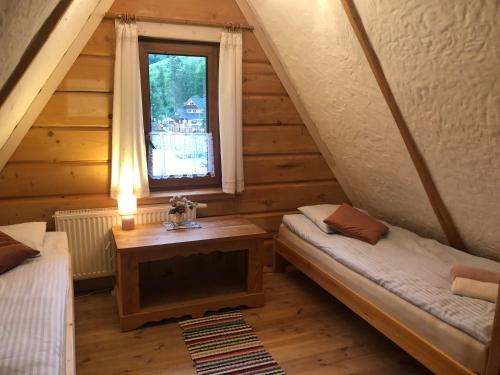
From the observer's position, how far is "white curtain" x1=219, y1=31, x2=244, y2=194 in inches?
122

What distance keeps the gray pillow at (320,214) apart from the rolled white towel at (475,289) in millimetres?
1071

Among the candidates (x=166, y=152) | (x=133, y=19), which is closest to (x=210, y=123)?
(x=166, y=152)

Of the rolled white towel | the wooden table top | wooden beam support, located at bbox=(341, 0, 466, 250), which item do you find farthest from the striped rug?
wooden beam support, located at bbox=(341, 0, 466, 250)

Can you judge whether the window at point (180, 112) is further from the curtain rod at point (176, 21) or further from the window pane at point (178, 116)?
the curtain rod at point (176, 21)

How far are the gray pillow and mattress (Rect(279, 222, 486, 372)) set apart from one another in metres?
0.20

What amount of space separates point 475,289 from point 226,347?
139 centimetres

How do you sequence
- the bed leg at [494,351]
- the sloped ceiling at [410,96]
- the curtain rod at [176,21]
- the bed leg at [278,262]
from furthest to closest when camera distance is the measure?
the bed leg at [278,262]
the curtain rod at [176,21]
the sloped ceiling at [410,96]
the bed leg at [494,351]

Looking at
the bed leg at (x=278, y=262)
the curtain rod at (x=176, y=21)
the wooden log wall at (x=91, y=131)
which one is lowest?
the bed leg at (x=278, y=262)

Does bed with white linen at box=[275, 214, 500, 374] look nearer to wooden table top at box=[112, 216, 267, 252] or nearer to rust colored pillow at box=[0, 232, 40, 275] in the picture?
wooden table top at box=[112, 216, 267, 252]

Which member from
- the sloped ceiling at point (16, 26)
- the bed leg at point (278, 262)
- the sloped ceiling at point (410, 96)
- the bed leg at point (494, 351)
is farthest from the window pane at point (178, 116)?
the bed leg at point (494, 351)

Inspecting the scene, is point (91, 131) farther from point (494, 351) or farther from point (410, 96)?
point (494, 351)

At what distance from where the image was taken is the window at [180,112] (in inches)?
122

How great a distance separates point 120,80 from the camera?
111 inches

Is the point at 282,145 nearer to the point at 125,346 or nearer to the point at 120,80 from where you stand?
the point at 120,80
